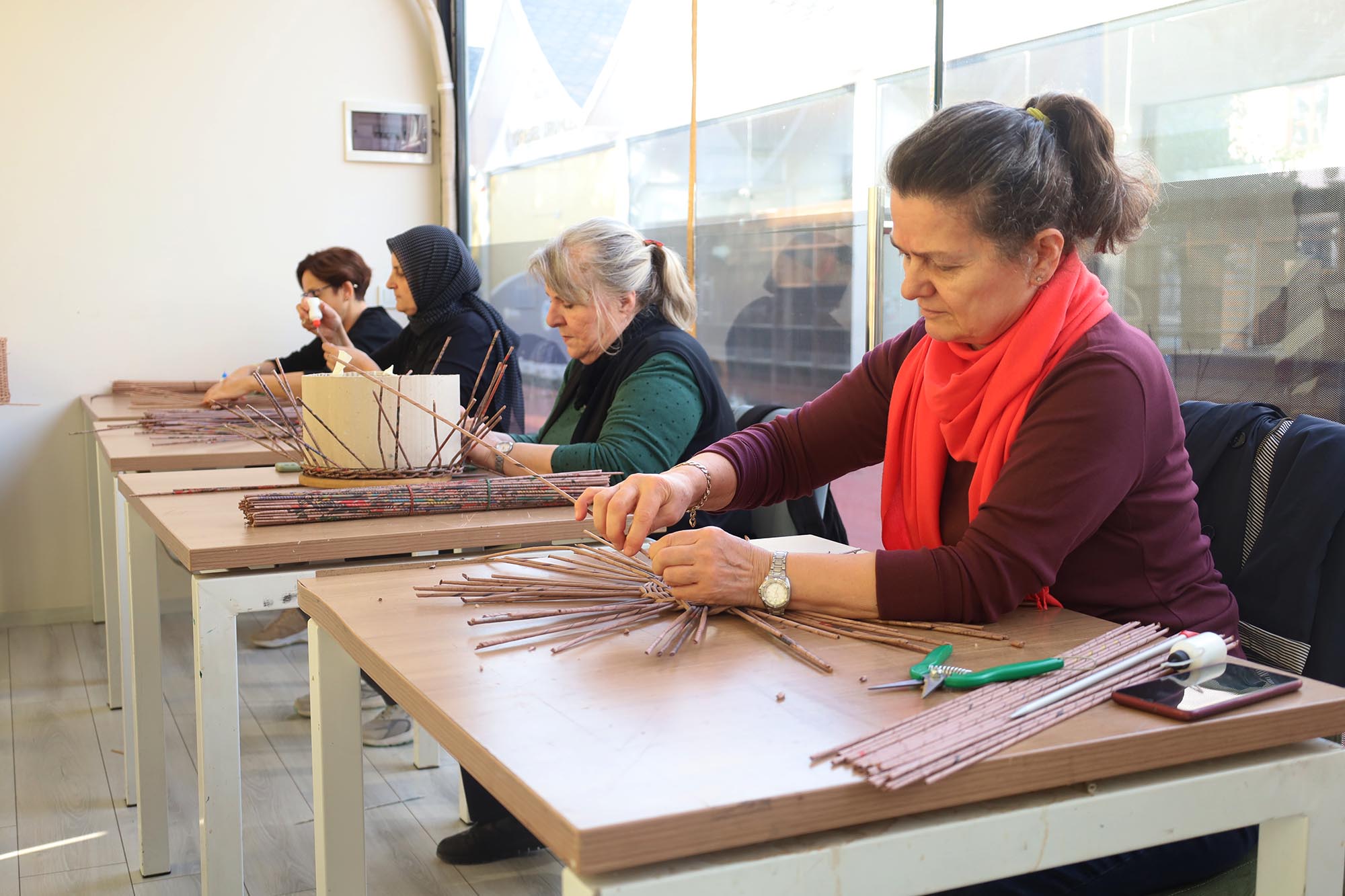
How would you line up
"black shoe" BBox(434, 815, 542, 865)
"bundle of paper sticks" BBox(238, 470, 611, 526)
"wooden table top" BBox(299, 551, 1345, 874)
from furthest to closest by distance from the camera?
1. "black shoe" BBox(434, 815, 542, 865)
2. "bundle of paper sticks" BBox(238, 470, 611, 526)
3. "wooden table top" BBox(299, 551, 1345, 874)

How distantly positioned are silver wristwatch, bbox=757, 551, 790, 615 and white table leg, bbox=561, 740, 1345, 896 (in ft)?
1.31

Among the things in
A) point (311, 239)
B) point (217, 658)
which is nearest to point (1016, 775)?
point (217, 658)

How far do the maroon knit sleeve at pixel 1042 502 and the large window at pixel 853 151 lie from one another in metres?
0.65

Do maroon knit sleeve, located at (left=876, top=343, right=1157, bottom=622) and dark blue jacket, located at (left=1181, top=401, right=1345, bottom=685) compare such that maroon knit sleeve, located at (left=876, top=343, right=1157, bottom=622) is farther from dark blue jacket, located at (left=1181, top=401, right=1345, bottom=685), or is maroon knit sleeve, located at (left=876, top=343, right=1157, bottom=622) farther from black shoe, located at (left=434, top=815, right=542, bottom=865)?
black shoe, located at (left=434, top=815, right=542, bottom=865)

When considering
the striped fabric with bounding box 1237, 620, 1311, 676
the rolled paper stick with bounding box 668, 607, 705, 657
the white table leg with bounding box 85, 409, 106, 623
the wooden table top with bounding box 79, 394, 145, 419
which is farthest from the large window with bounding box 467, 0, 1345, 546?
the white table leg with bounding box 85, 409, 106, 623

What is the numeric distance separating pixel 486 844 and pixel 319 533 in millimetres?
927

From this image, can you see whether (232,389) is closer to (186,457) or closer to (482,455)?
(186,457)

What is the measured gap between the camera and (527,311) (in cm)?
445

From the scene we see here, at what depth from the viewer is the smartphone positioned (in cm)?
90

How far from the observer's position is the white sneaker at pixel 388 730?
2.99 meters

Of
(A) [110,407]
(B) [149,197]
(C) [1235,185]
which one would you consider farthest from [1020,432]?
(B) [149,197]

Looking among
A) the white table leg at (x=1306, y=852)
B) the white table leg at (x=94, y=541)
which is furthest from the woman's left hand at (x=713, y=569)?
the white table leg at (x=94, y=541)

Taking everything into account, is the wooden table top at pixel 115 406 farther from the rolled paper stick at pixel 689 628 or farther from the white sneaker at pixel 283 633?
the rolled paper stick at pixel 689 628

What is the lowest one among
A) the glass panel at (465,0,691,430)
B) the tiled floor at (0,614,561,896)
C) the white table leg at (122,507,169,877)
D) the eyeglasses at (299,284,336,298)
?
the tiled floor at (0,614,561,896)
